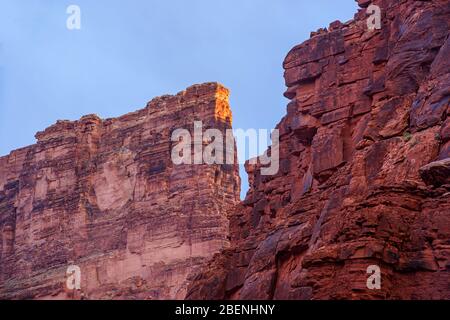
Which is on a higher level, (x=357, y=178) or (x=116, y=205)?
(x=116, y=205)

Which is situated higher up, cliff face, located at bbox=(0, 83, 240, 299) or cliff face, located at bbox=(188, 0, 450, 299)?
cliff face, located at bbox=(0, 83, 240, 299)

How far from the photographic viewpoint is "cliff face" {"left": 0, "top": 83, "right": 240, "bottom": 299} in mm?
127812

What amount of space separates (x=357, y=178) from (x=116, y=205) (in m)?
83.6

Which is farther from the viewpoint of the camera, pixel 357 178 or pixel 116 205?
pixel 116 205

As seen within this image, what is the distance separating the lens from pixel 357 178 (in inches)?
2248

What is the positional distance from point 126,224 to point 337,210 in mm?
81098

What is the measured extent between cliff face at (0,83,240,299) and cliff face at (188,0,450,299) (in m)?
47.2

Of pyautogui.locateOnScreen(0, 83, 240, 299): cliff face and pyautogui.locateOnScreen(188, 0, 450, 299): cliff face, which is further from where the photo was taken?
pyautogui.locateOnScreen(0, 83, 240, 299): cliff face

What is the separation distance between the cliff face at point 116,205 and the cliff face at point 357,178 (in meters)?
47.2

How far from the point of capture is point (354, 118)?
66.4 m

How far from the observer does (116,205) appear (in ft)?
458

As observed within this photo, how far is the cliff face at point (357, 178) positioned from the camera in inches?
1877
